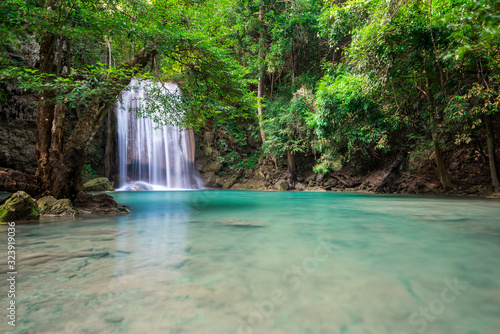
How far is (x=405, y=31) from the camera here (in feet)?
20.8

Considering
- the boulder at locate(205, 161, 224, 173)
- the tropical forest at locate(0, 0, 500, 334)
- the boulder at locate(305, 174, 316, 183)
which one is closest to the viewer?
the tropical forest at locate(0, 0, 500, 334)

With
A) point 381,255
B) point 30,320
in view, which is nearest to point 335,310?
point 381,255

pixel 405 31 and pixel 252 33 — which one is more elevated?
pixel 252 33

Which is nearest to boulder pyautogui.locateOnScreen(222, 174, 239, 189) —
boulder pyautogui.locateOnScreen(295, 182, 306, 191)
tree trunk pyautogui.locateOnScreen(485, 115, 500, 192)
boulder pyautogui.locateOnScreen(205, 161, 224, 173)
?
boulder pyautogui.locateOnScreen(205, 161, 224, 173)

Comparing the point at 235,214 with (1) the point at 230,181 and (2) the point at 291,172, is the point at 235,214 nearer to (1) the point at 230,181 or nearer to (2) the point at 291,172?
(2) the point at 291,172

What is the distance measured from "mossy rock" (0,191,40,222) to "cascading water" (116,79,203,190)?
12778 millimetres

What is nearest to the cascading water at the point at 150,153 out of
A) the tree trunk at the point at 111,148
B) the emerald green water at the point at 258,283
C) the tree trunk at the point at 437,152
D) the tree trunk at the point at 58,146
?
the tree trunk at the point at 111,148

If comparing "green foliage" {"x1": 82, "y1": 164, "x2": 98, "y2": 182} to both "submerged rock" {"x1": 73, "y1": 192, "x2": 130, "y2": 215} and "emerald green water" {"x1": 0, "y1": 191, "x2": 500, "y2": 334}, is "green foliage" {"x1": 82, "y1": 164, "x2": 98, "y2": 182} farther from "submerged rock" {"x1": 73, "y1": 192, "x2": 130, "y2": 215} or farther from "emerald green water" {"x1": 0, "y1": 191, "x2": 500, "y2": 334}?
"emerald green water" {"x1": 0, "y1": 191, "x2": 500, "y2": 334}

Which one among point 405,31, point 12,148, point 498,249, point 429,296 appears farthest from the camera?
point 12,148

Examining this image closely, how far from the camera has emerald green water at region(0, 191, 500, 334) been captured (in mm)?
1230

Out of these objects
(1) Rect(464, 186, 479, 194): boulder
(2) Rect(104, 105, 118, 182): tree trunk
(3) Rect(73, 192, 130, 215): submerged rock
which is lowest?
(1) Rect(464, 186, 479, 194): boulder

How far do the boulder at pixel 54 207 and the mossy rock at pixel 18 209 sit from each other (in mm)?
599

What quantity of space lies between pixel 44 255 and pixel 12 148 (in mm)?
14632

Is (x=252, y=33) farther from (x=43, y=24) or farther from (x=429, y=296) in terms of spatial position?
(x=429, y=296)
